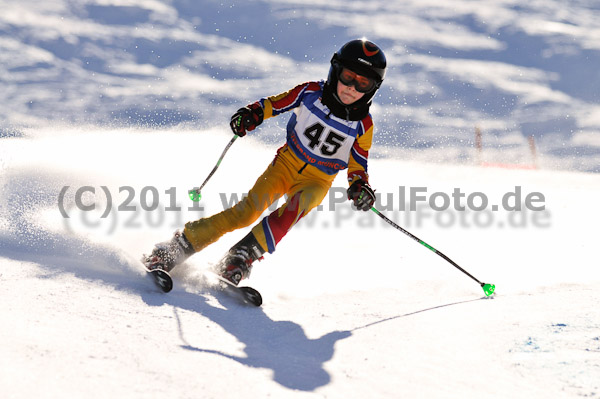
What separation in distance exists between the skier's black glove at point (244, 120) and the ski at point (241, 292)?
1.23m

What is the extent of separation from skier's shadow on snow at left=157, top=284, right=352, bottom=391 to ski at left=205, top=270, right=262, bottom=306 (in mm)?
42

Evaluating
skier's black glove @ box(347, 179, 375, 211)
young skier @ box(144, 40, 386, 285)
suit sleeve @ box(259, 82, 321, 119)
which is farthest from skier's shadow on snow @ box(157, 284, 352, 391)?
suit sleeve @ box(259, 82, 321, 119)

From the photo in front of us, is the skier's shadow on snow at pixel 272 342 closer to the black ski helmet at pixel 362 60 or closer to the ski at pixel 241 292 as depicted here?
Result: the ski at pixel 241 292

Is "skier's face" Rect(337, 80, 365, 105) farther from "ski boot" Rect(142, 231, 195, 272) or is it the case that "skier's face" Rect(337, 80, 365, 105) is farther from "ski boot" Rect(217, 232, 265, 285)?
"ski boot" Rect(142, 231, 195, 272)

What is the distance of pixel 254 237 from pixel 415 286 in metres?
1.45

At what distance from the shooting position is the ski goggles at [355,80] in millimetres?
3836

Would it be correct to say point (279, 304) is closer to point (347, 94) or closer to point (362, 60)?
point (347, 94)

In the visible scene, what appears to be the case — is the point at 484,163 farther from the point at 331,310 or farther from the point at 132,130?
the point at 331,310

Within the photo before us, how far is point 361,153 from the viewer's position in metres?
4.11

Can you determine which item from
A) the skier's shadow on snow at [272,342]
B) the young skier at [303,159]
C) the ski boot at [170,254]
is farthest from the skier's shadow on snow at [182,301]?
the young skier at [303,159]

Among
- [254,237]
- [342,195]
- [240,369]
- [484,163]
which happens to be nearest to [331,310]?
[254,237]

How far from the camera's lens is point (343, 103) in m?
3.98

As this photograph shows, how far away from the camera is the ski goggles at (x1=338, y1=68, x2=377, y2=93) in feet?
12.6

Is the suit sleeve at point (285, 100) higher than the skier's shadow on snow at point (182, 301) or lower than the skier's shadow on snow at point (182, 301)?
higher
